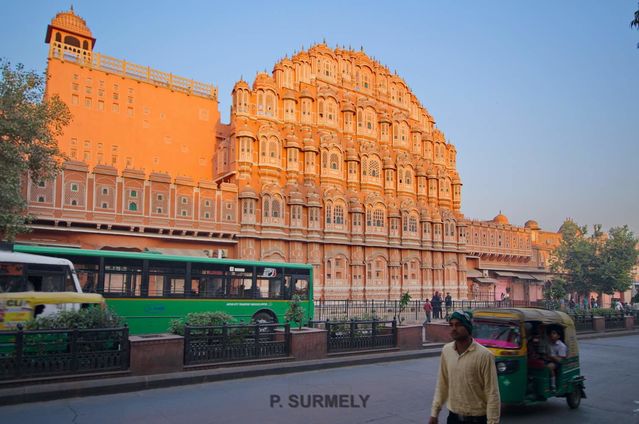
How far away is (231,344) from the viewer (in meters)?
11.8

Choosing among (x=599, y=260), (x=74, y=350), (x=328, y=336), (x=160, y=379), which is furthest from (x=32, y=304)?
(x=599, y=260)

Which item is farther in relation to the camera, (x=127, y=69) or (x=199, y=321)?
(x=127, y=69)

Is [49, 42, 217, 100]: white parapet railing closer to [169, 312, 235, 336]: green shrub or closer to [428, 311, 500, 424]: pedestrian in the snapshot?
[169, 312, 235, 336]: green shrub

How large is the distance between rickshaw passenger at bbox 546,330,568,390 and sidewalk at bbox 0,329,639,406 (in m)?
5.83

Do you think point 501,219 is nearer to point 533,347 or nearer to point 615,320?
point 615,320

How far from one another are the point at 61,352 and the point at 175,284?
301 inches

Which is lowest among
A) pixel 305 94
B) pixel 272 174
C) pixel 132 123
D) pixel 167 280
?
pixel 167 280

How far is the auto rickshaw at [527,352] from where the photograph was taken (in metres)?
8.23

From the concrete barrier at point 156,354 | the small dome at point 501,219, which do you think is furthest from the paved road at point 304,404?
the small dome at point 501,219

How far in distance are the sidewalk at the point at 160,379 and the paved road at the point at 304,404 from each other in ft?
0.60

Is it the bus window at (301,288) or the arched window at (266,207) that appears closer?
the bus window at (301,288)

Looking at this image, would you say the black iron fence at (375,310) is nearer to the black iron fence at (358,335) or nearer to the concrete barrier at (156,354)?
the black iron fence at (358,335)

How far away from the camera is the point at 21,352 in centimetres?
884

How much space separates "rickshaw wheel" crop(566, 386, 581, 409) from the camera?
9.16 meters
